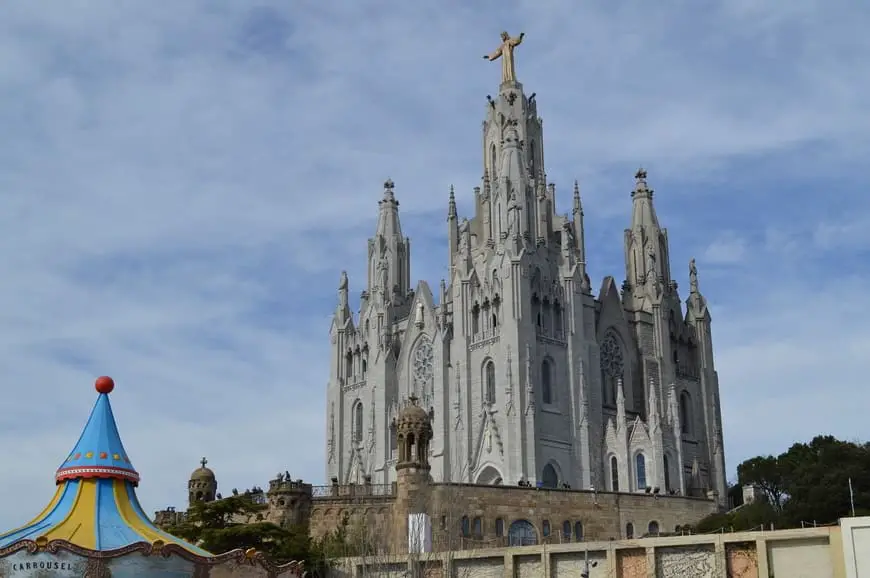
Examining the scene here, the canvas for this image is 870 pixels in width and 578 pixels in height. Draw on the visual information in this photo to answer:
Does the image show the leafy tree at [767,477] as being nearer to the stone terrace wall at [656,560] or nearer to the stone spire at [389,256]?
the stone spire at [389,256]

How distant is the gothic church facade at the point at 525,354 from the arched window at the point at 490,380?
62 mm

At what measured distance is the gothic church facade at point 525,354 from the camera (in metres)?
57.6

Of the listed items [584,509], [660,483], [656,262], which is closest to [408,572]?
[584,509]

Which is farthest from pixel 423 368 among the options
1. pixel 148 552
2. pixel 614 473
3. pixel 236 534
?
pixel 148 552

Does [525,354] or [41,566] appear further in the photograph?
[525,354]

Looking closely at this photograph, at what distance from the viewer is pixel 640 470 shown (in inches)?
2302

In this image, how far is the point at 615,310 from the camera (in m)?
65.0

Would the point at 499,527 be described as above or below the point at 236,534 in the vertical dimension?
above

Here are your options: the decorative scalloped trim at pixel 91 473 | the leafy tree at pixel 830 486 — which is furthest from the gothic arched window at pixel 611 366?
the decorative scalloped trim at pixel 91 473

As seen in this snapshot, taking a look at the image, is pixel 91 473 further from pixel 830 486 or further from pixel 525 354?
pixel 830 486

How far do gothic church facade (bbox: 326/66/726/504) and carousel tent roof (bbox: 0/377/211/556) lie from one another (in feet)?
84.0

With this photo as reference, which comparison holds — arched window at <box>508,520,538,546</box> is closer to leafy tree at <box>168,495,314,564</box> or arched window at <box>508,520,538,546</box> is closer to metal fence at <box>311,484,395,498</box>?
metal fence at <box>311,484,395,498</box>

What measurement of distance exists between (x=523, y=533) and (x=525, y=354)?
1232 centimetres

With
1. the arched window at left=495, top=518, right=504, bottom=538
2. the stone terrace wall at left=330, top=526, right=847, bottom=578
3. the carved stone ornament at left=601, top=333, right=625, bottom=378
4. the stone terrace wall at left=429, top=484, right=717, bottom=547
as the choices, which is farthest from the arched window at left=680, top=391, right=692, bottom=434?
the stone terrace wall at left=330, top=526, right=847, bottom=578
